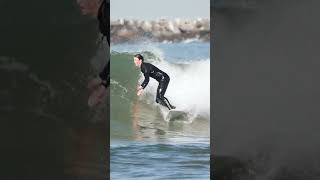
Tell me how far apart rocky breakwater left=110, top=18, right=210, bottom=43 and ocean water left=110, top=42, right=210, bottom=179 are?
0.06 metres

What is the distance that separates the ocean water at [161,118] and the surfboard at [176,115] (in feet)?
0.13

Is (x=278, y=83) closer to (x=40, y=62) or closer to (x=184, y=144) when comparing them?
(x=184, y=144)

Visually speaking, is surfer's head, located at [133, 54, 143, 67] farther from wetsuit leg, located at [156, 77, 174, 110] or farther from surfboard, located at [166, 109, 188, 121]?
surfboard, located at [166, 109, 188, 121]

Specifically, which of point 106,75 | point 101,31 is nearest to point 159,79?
point 106,75

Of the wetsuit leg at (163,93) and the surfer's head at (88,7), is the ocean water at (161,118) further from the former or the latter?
the surfer's head at (88,7)

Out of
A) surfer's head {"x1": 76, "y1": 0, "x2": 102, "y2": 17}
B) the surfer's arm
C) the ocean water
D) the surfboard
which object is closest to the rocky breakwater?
the ocean water

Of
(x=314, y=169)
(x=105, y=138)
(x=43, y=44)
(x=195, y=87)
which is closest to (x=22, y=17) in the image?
(x=43, y=44)

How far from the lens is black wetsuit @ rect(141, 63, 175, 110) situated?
193 inches

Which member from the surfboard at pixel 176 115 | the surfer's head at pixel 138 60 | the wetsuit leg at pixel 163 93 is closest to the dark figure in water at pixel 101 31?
the surfer's head at pixel 138 60

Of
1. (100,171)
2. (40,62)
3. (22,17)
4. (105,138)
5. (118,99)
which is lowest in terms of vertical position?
(100,171)

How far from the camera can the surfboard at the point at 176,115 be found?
4930mm

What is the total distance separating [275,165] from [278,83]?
745 millimetres

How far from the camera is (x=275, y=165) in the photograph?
4.70m

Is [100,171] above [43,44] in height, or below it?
below
